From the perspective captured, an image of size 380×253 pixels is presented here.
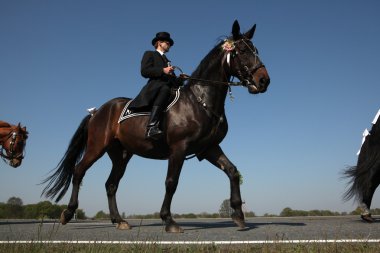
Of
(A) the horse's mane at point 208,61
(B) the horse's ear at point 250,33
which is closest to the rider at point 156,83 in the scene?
(A) the horse's mane at point 208,61

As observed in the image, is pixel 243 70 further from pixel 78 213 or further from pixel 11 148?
pixel 78 213

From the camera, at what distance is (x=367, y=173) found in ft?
28.7

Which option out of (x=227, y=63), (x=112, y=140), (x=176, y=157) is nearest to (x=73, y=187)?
(x=112, y=140)

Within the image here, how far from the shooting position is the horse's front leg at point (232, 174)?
282 inches

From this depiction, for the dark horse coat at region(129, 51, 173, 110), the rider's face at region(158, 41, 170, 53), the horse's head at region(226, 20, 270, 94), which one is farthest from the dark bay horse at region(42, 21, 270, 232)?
the rider's face at region(158, 41, 170, 53)

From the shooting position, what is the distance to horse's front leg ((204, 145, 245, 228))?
716 centimetres

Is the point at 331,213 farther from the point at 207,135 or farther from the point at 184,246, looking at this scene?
the point at 184,246

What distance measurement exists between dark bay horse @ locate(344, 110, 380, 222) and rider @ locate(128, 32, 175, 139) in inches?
184

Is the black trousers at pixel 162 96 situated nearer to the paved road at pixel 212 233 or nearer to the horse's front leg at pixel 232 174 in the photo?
the horse's front leg at pixel 232 174

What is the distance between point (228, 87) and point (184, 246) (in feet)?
12.0

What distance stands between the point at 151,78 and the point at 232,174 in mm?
2447

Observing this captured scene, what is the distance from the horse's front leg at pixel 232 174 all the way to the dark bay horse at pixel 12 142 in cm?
662

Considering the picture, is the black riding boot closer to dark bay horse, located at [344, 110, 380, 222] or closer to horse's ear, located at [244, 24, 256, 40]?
horse's ear, located at [244, 24, 256, 40]

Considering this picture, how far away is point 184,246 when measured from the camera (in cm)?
478
